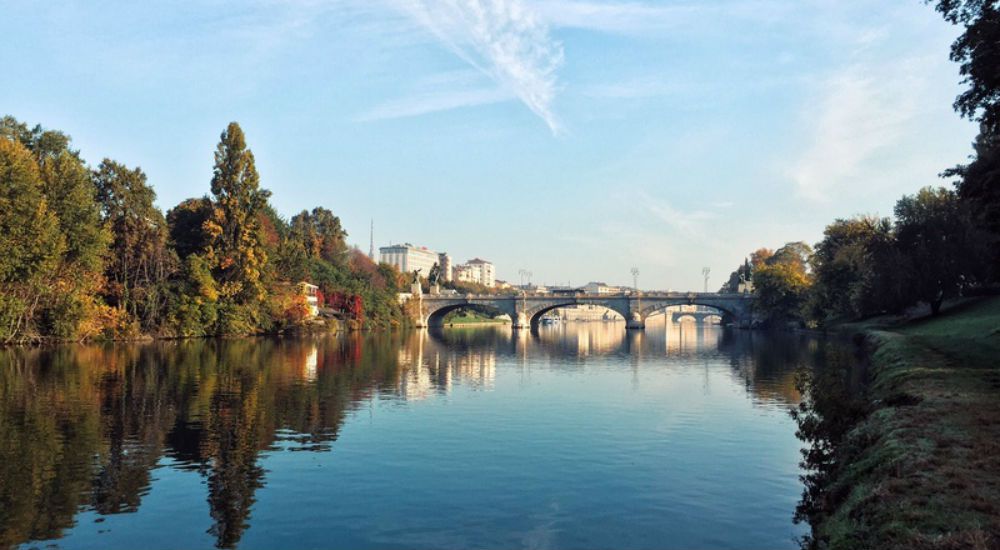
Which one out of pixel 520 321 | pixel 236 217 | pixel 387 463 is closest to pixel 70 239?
pixel 236 217

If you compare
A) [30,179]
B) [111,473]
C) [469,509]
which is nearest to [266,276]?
[30,179]

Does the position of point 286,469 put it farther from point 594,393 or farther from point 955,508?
point 594,393

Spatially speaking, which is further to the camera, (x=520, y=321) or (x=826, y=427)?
(x=520, y=321)

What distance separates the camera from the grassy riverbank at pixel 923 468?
9.84 metres

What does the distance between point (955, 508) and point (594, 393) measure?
90.8ft

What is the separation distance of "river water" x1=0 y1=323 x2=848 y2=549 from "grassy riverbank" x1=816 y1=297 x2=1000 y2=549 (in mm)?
1995

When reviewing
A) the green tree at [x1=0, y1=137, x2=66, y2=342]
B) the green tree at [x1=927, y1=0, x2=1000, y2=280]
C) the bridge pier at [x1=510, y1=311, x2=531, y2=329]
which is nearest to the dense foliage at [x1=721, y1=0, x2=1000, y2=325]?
the green tree at [x1=927, y1=0, x2=1000, y2=280]

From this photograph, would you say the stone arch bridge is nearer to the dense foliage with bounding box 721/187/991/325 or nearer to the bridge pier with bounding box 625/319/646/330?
the bridge pier with bounding box 625/319/646/330

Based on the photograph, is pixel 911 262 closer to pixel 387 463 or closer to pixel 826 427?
pixel 826 427

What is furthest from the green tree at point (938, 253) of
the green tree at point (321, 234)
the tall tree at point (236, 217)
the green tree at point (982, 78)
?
the green tree at point (321, 234)

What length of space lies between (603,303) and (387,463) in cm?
13260

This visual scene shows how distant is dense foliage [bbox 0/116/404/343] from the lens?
59.4 m

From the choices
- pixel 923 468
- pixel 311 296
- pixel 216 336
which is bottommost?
pixel 216 336

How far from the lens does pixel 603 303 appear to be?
150625 millimetres
